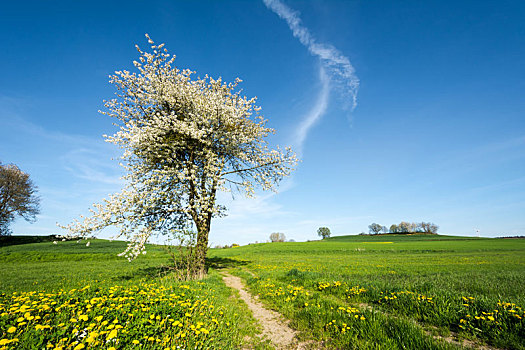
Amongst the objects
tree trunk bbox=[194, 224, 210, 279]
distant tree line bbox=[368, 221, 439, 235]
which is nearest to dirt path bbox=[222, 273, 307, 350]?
tree trunk bbox=[194, 224, 210, 279]

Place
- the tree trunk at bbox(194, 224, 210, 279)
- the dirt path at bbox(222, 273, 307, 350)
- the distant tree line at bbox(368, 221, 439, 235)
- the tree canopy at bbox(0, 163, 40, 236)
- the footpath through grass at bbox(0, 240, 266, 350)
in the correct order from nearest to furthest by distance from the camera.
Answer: the footpath through grass at bbox(0, 240, 266, 350)
the dirt path at bbox(222, 273, 307, 350)
the tree trunk at bbox(194, 224, 210, 279)
the tree canopy at bbox(0, 163, 40, 236)
the distant tree line at bbox(368, 221, 439, 235)

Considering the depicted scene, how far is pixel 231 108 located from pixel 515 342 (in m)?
14.9

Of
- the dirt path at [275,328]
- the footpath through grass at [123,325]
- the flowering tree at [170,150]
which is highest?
the flowering tree at [170,150]

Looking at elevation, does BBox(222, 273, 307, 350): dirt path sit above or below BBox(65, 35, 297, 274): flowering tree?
below

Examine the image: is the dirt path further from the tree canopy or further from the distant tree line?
the distant tree line

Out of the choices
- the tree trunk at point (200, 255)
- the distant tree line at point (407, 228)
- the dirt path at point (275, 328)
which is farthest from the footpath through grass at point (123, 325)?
the distant tree line at point (407, 228)

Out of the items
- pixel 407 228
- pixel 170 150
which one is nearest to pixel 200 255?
pixel 170 150

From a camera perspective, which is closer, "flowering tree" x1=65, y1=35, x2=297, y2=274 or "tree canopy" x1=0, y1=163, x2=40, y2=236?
"flowering tree" x1=65, y1=35, x2=297, y2=274

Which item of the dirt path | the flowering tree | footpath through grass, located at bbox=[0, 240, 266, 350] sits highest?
the flowering tree

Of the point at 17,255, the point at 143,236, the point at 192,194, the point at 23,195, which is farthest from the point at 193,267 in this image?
the point at 23,195

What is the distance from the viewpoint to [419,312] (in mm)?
5711

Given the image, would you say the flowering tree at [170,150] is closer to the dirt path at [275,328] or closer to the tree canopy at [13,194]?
the dirt path at [275,328]

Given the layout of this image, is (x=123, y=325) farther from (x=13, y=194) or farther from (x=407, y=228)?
(x=407, y=228)

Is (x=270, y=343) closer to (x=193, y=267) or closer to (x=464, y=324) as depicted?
(x=464, y=324)
